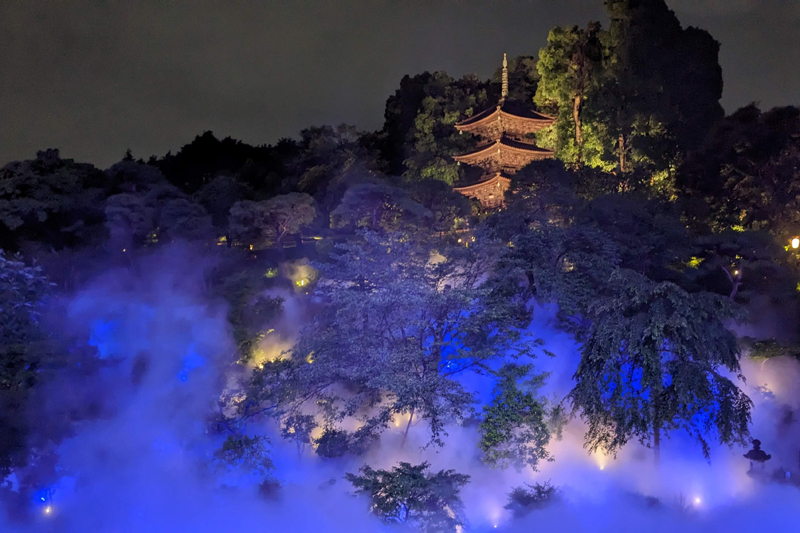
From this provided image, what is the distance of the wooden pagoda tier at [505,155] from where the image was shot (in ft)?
68.5

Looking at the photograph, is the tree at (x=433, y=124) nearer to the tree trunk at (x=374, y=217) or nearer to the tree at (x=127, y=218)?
the tree trunk at (x=374, y=217)

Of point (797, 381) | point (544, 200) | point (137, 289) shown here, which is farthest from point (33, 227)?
point (797, 381)

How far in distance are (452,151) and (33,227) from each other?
14.3 m

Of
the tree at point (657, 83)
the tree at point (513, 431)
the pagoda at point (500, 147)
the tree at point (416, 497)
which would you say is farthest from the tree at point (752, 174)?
the tree at point (416, 497)

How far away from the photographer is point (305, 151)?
2380cm

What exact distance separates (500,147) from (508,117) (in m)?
1.60

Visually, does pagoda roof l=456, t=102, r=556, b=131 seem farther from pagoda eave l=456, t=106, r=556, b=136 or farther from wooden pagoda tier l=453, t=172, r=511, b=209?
wooden pagoda tier l=453, t=172, r=511, b=209

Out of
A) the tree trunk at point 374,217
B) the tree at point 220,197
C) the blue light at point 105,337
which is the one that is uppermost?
the tree at point 220,197

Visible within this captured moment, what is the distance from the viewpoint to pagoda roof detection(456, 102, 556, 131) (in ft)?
70.3

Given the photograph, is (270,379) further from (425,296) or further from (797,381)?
(797,381)

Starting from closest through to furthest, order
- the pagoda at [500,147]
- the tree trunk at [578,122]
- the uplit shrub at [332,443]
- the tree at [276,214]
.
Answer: the uplit shrub at [332,443] < the tree at [276,214] < the tree trunk at [578,122] < the pagoda at [500,147]

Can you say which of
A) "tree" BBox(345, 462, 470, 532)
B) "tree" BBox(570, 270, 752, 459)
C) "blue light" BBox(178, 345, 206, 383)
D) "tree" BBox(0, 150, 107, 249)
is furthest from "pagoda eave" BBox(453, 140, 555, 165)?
"tree" BBox(345, 462, 470, 532)

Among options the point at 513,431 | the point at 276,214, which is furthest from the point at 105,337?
the point at 513,431

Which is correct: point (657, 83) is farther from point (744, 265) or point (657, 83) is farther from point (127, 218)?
point (127, 218)
